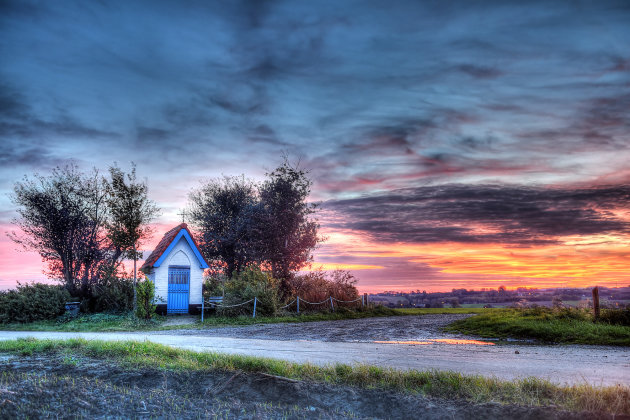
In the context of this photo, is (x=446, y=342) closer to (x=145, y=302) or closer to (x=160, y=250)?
(x=145, y=302)

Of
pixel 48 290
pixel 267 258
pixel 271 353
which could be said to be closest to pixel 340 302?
pixel 267 258

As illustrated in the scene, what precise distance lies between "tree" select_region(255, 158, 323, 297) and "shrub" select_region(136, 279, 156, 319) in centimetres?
1000

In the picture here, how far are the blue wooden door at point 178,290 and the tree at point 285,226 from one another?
594 centimetres

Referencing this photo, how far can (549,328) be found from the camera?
16484mm

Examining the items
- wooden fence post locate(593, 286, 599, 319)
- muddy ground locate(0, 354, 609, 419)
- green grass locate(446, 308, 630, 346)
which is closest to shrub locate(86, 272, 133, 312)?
green grass locate(446, 308, 630, 346)

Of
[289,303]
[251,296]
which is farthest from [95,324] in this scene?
[289,303]

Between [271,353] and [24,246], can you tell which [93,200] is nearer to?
[24,246]

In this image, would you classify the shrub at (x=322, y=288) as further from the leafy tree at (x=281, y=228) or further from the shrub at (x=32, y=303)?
the shrub at (x=32, y=303)

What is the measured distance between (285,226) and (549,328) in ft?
70.3

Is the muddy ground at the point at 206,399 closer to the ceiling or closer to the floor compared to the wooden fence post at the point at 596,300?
closer to the floor

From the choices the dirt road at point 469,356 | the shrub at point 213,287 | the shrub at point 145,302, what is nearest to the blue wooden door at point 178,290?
the shrub at point 213,287

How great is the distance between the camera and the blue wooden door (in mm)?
30641

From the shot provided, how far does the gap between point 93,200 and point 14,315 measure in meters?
10.0

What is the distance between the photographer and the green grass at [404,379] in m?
6.99
